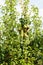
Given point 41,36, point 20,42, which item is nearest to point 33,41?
point 41,36

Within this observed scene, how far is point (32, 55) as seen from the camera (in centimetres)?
2783

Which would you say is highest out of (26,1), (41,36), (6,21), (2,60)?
(26,1)

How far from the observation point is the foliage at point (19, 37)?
2595cm

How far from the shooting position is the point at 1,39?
27031 mm

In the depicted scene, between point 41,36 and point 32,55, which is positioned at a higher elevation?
point 41,36

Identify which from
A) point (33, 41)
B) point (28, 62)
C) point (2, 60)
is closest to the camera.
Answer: point (28, 62)

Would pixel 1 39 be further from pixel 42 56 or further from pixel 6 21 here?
pixel 42 56

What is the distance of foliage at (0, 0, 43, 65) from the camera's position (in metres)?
26.0

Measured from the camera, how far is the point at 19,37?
26297 millimetres

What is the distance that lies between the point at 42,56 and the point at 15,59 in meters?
3.71

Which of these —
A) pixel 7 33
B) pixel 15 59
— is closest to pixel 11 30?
pixel 7 33

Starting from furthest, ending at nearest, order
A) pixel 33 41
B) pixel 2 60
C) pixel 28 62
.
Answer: pixel 33 41 < pixel 2 60 < pixel 28 62

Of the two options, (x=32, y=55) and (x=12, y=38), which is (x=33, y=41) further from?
(x=12, y=38)

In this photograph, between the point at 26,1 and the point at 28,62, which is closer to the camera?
the point at 28,62
